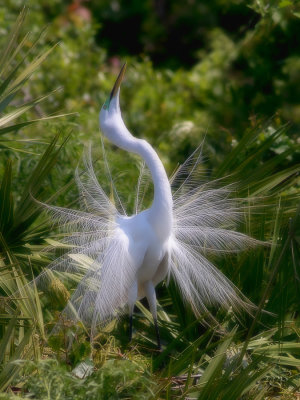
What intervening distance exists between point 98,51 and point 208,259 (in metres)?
5.11

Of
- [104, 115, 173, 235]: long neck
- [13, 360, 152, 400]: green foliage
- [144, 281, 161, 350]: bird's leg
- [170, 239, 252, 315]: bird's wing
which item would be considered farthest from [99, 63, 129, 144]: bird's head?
[13, 360, 152, 400]: green foliage

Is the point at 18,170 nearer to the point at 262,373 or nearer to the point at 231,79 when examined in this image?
the point at 262,373

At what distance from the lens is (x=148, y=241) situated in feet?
11.2

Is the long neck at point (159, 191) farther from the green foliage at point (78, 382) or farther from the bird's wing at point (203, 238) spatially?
the green foliage at point (78, 382)

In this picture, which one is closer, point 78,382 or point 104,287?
point 78,382

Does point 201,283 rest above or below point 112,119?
below

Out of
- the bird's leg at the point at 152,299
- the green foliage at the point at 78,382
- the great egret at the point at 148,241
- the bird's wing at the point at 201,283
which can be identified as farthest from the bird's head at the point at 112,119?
the green foliage at the point at 78,382

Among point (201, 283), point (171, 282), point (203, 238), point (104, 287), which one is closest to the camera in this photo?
point (104, 287)

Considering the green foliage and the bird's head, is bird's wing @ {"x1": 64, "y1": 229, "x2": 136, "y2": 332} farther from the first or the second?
the green foliage

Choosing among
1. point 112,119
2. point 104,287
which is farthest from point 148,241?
point 112,119

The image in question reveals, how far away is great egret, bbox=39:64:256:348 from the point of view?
127 inches

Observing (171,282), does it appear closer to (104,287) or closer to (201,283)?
(201,283)

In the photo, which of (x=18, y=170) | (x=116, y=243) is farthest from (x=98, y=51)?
(x=116, y=243)

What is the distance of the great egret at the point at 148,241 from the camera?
323 centimetres
